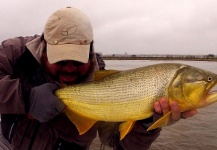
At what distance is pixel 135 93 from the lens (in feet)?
10.7

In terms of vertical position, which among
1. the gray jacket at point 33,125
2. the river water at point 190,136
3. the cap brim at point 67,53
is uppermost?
the cap brim at point 67,53

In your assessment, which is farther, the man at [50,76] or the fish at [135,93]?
the man at [50,76]

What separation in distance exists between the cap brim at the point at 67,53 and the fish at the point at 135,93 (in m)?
0.29

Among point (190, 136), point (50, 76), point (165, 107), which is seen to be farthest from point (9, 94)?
point (190, 136)

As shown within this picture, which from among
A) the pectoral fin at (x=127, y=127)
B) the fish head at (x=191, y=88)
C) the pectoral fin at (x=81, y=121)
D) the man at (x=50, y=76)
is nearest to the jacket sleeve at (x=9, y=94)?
the man at (x=50, y=76)

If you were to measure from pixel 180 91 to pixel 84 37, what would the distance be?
1245 mm

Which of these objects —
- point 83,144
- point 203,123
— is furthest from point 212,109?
point 83,144

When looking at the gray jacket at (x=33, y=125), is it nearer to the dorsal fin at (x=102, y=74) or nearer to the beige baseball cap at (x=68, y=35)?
the beige baseball cap at (x=68, y=35)

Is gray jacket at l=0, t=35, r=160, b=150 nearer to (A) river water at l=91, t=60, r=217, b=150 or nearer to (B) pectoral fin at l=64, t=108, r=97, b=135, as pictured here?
(B) pectoral fin at l=64, t=108, r=97, b=135

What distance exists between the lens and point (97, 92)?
3.35 meters

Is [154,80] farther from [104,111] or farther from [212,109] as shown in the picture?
[212,109]

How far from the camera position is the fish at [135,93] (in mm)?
3137

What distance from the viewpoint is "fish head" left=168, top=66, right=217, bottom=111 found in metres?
3.11

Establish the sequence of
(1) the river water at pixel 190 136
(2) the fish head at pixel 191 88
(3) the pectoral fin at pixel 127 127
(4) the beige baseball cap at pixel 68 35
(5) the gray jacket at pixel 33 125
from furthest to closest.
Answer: (1) the river water at pixel 190 136
(5) the gray jacket at pixel 33 125
(4) the beige baseball cap at pixel 68 35
(3) the pectoral fin at pixel 127 127
(2) the fish head at pixel 191 88
